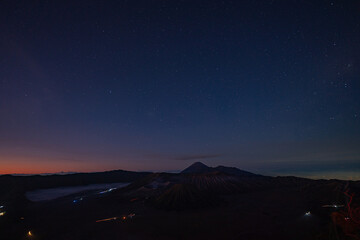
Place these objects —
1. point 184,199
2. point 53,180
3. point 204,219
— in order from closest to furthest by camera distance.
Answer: point 204,219 < point 184,199 < point 53,180

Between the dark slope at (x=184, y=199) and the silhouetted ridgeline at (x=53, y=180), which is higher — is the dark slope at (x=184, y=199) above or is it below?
above

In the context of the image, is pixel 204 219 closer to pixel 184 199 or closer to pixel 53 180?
pixel 184 199

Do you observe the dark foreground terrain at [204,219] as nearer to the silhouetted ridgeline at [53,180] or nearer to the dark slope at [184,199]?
the dark slope at [184,199]

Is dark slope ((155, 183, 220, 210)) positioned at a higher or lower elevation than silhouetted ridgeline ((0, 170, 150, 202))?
higher

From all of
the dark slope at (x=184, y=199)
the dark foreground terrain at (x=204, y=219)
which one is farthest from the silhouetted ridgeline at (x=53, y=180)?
the dark slope at (x=184, y=199)

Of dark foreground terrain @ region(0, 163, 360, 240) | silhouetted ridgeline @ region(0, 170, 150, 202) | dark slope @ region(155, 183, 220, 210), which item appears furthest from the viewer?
silhouetted ridgeline @ region(0, 170, 150, 202)

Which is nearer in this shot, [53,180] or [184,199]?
[184,199]

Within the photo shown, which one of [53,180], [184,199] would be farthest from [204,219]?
[53,180]

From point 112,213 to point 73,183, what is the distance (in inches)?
2467

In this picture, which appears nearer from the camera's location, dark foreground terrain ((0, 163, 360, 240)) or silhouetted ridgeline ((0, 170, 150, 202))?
dark foreground terrain ((0, 163, 360, 240))

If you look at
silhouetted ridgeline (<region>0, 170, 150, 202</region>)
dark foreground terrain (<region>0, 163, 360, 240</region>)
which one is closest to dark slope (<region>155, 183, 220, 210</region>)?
dark foreground terrain (<region>0, 163, 360, 240</region>)

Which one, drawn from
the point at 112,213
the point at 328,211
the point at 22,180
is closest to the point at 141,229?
the point at 112,213

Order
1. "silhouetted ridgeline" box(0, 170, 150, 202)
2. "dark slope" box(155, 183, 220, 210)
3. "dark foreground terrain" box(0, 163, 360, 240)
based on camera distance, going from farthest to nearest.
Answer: "silhouetted ridgeline" box(0, 170, 150, 202)
"dark slope" box(155, 183, 220, 210)
"dark foreground terrain" box(0, 163, 360, 240)

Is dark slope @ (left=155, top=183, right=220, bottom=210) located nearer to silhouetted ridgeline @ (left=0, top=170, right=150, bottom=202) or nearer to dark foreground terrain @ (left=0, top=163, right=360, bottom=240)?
dark foreground terrain @ (left=0, top=163, right=360, bottom=240)
